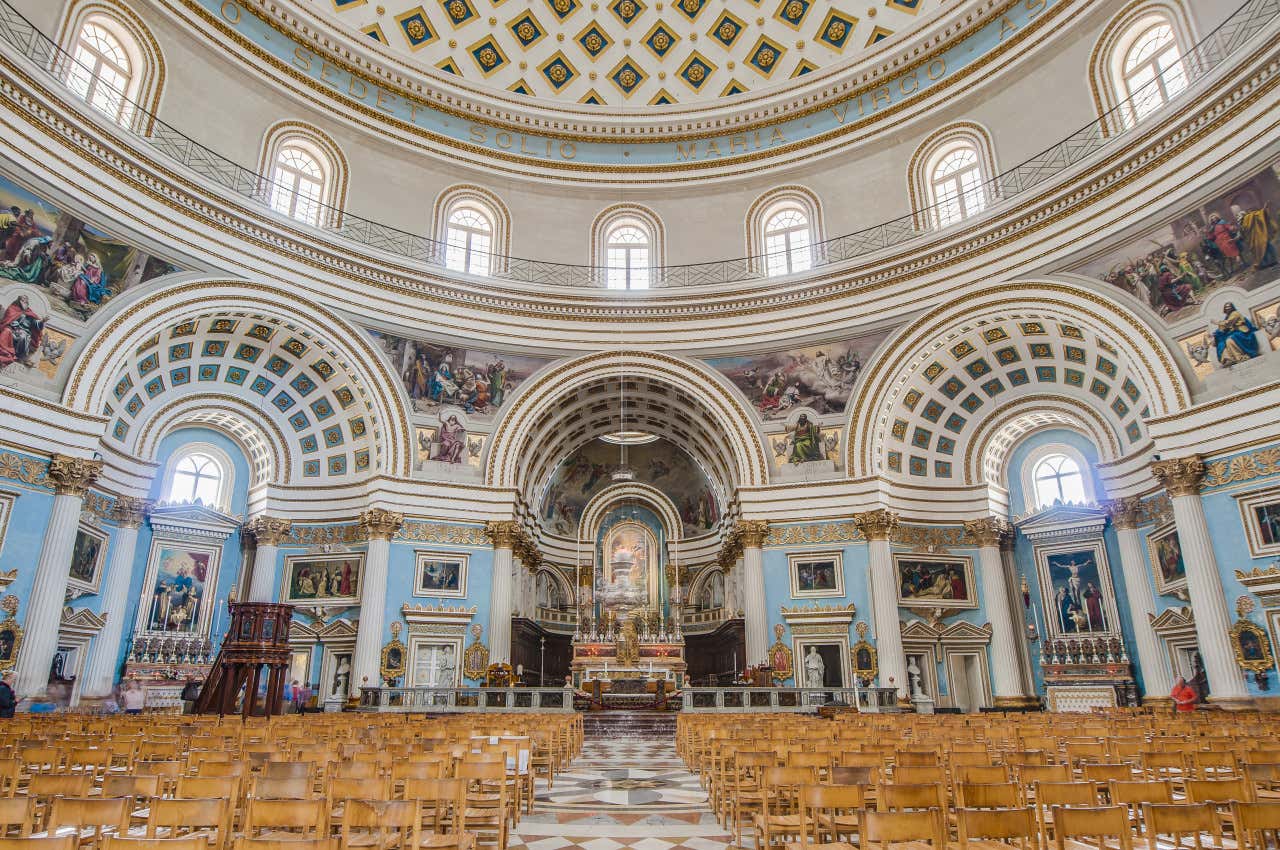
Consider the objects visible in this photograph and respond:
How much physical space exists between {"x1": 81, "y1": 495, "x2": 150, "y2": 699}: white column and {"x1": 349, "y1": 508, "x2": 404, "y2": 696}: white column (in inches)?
238

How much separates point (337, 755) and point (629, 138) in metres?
25.4

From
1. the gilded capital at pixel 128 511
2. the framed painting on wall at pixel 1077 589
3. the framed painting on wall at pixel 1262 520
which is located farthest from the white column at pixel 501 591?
the framed painting on wall at pixel 1262 520

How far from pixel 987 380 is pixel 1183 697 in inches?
405

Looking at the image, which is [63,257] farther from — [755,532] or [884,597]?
[884,597]

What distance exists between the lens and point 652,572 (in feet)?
119

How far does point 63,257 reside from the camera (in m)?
17.9

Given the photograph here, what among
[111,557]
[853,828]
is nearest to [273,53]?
[111,557]

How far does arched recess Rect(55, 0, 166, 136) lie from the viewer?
65.3 feet

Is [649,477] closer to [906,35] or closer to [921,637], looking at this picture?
[921,637]

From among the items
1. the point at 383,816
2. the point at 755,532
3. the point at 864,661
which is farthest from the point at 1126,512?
the point at 383,816

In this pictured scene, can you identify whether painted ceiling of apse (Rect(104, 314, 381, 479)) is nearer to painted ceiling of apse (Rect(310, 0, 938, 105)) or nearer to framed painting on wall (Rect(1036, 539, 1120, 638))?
painted ceiling of apse (Rect(310, 0, 938, 105))

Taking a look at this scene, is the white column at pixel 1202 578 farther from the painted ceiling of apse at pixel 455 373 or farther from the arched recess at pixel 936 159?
the painted ceiling of apse at pixel 455 373

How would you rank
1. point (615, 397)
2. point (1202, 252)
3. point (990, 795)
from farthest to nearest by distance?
point (615, 397), point (1202, 252), point (990, 795)

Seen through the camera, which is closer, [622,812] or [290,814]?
[290,814]
